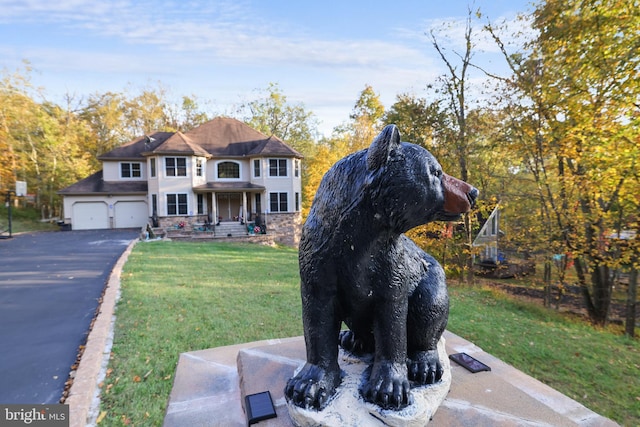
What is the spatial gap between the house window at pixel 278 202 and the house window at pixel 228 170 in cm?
285

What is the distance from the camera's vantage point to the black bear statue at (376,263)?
4.63 feet

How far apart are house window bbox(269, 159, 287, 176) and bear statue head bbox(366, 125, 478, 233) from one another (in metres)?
19.3

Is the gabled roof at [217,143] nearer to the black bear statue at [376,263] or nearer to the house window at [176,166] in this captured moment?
the house window at [176,166]

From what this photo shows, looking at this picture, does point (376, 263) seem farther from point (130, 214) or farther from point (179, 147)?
point (130, 214)

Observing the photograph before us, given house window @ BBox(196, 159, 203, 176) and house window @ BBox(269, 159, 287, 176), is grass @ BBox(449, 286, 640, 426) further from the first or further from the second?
house window @ BBox(196, 159, 203, 176)

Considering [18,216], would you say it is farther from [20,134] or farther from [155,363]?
[155,363]

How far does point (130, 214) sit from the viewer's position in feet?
69.4

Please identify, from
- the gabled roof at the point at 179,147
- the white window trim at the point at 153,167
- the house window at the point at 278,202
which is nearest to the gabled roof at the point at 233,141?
the gabled roof at the point at 179,147

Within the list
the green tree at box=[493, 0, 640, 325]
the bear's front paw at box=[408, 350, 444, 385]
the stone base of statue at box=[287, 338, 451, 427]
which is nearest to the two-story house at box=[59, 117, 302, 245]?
the green tree at box=[493, 0, 640, 325]

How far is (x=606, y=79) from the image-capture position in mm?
5637

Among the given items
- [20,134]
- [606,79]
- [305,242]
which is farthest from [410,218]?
[20,134]

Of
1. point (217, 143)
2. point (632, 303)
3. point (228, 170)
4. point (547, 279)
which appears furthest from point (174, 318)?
point (217, 143)

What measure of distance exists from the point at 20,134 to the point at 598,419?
31.9 metres

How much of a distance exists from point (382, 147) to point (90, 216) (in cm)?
2432
